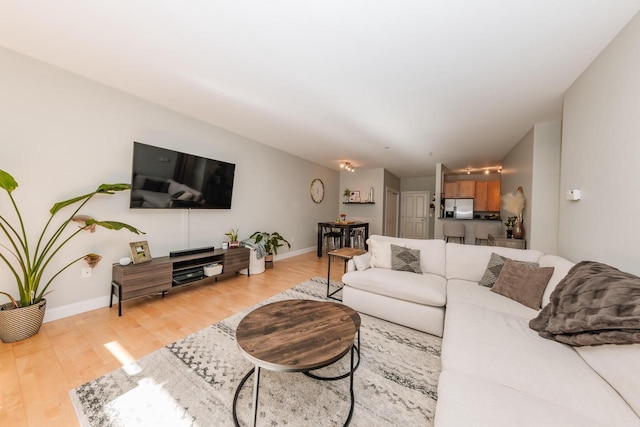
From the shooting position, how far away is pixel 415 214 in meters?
8.07

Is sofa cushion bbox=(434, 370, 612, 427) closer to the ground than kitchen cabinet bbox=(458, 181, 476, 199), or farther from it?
closer to the ground

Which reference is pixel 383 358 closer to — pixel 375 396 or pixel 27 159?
pixel 375 396

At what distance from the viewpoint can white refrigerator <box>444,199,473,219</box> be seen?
5951mm

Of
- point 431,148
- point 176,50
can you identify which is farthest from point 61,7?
point 431,148

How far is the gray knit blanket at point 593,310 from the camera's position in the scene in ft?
3.35

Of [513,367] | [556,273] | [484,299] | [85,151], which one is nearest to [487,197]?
[556,273]

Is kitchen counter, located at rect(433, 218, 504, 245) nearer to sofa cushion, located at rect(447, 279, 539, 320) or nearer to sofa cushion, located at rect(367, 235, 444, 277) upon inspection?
sofa cushion, located at rect(367, 235, 444, 277)

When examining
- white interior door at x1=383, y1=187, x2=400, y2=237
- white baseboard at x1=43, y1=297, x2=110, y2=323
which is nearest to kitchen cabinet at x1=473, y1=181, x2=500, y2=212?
white interior door at x1=383, y1=187, x2=400, y2=237

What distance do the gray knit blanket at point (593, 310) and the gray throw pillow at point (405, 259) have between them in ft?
3.78

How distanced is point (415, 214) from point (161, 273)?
766cm

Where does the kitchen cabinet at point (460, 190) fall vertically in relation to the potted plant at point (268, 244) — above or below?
above

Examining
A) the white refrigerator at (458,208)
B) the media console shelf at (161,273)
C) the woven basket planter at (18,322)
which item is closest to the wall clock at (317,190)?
the media console shelf at (161,273)

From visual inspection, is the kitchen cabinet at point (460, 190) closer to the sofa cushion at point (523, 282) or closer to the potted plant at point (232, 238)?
the sofa cushion at point (523, 282)

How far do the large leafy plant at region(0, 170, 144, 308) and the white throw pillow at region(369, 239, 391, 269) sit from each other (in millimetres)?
2763
